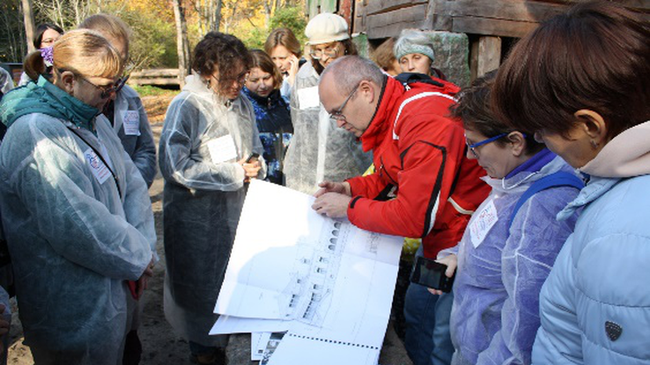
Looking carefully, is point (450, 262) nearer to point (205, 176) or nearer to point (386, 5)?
point (205, 176)

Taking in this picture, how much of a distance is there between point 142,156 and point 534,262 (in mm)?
2580

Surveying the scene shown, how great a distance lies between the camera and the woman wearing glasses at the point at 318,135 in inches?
→ 127

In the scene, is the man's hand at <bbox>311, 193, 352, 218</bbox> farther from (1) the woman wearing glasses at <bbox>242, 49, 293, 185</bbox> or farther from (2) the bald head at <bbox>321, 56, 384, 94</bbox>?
(1) the woman wearing glasses at <bbox>242, 49, 293, 185</bbox>

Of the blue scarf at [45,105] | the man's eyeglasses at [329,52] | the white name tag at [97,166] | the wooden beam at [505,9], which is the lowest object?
the white name tag at [97,166]

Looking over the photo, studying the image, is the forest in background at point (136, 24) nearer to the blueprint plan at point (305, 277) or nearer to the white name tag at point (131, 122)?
the white name tag at point (131, 122)

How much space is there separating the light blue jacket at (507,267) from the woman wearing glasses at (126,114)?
2209mm

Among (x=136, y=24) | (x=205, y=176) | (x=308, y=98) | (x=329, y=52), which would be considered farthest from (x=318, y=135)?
(x=136, y=24)

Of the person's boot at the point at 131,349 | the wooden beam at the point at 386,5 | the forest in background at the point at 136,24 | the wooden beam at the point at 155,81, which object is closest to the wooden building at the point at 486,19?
the wooden beam at the point at 386,5

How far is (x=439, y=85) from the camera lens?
1.99m

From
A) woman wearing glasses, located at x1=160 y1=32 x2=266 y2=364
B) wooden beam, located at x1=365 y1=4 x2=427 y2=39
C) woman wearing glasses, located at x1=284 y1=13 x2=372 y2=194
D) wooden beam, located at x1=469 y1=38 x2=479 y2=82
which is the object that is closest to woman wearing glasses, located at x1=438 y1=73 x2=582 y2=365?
woman wearing glasses, located at x1=160 y1=32 x2=266 y2=364

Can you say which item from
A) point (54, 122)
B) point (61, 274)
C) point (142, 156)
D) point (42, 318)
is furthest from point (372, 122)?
point (142, 156)

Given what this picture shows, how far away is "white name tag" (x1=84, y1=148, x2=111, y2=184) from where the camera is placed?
5.89 ft

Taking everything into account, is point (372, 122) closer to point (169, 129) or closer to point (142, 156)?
point (169, 129)

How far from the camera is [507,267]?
1.17 m
